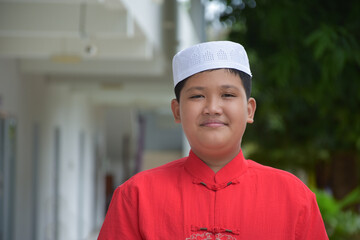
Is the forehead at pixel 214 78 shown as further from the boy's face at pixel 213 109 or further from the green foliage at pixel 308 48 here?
the green foliage at pixel 308 48

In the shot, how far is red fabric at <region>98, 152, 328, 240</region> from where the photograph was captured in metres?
1.74

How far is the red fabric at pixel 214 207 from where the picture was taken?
1739mm

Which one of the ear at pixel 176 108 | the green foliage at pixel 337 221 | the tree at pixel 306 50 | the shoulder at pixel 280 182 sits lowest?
the green foliage at pixel 337 221

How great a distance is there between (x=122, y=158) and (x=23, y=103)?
51.6ft

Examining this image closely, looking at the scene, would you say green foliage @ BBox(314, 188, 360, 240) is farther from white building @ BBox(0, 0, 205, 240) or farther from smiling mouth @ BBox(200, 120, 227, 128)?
smiling mouth @ BBox(200, 120, 227, 128)

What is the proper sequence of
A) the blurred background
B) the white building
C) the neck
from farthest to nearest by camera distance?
1. the white building
2. the blurred background
3. the neck

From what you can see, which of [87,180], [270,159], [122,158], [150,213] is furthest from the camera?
[122,158]

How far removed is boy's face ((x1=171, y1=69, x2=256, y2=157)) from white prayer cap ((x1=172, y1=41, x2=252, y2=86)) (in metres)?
0.02

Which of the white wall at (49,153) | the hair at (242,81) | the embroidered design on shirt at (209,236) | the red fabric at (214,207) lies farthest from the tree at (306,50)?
the white wall at (49,153)

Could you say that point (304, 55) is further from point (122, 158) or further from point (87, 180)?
point (122, 158)

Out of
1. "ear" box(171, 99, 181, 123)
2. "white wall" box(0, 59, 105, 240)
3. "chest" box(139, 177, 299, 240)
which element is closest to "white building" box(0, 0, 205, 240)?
"white wall" box(0, 59, 105, 240)

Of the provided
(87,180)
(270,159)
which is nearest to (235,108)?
(270,159)

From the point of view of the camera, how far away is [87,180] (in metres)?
16.6

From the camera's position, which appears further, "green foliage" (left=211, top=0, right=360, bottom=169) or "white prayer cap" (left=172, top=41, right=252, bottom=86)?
"green foliage" (left=211, top=0, right=360, bottom=169)
